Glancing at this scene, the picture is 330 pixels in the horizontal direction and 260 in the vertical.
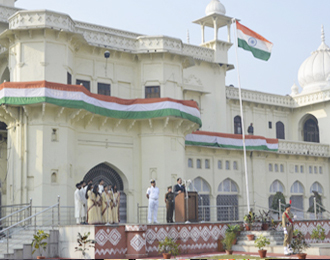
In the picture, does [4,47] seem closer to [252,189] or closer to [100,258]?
[100,258]

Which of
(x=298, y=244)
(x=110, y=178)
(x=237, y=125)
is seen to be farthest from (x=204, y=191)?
(x=298, y=244)

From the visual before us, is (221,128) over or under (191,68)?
under

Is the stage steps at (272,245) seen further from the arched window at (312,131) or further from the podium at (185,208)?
the arched window at (312,131)

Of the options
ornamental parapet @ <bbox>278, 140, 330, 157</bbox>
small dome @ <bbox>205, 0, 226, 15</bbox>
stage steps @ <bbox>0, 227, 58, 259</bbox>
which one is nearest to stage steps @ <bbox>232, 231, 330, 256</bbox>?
stage steps @ <bbox>0, 227, 58, 259</bbox>

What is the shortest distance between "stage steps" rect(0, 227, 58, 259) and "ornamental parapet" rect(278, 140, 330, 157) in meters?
21.3

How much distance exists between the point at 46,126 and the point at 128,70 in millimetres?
6548

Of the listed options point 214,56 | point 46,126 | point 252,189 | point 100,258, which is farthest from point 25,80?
point 252,189

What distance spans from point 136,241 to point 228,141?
15884 millimetres

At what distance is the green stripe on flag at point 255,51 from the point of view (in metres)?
28.6

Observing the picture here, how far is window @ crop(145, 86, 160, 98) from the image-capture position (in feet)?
95.1

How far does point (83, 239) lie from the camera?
1869 cm

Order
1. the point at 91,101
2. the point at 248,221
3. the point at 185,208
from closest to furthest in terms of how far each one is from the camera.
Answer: the point at 185,208 < the point at 248,221 < the point at 91,101

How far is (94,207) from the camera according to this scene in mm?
20281

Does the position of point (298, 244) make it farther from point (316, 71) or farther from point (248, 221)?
point (316, 71)
